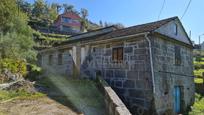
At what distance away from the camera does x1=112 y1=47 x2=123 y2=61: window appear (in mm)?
12930

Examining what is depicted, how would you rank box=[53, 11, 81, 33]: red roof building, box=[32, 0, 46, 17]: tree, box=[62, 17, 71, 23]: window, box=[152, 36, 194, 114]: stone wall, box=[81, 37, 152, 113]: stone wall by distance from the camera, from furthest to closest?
box=[32, 0, 46, 17]: tree < box=[62, 17, 71, 23]: window < box=[53, 11, 81, 33]: red roof building < box=[152, 36, 194, 114]: stone wall < box=[81, 37, 152, 113]: stone wall

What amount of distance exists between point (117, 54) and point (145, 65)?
2136mm

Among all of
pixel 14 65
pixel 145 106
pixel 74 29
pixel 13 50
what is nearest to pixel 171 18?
pixel 145 106

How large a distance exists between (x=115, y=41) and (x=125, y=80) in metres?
2.42

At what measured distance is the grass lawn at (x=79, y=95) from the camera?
9925mm

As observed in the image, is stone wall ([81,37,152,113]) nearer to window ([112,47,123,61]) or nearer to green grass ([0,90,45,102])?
window ([112,47,123,61])

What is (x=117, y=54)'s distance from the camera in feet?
43.1

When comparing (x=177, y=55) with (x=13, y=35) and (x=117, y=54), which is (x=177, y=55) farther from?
(x=13, y=35)

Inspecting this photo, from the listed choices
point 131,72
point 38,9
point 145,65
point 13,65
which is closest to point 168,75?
point 145,65

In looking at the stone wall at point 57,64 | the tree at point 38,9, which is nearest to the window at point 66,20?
the tree at point 38,9

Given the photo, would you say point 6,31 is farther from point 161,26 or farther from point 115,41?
point 161,26

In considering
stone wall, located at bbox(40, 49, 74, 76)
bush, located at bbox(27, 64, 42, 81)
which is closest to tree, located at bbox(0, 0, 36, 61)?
bush, located at bbox(27, 64, 42, 81)

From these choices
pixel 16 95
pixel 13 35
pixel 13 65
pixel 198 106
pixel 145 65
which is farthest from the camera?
pixel 13 35

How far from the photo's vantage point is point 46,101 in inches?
404
